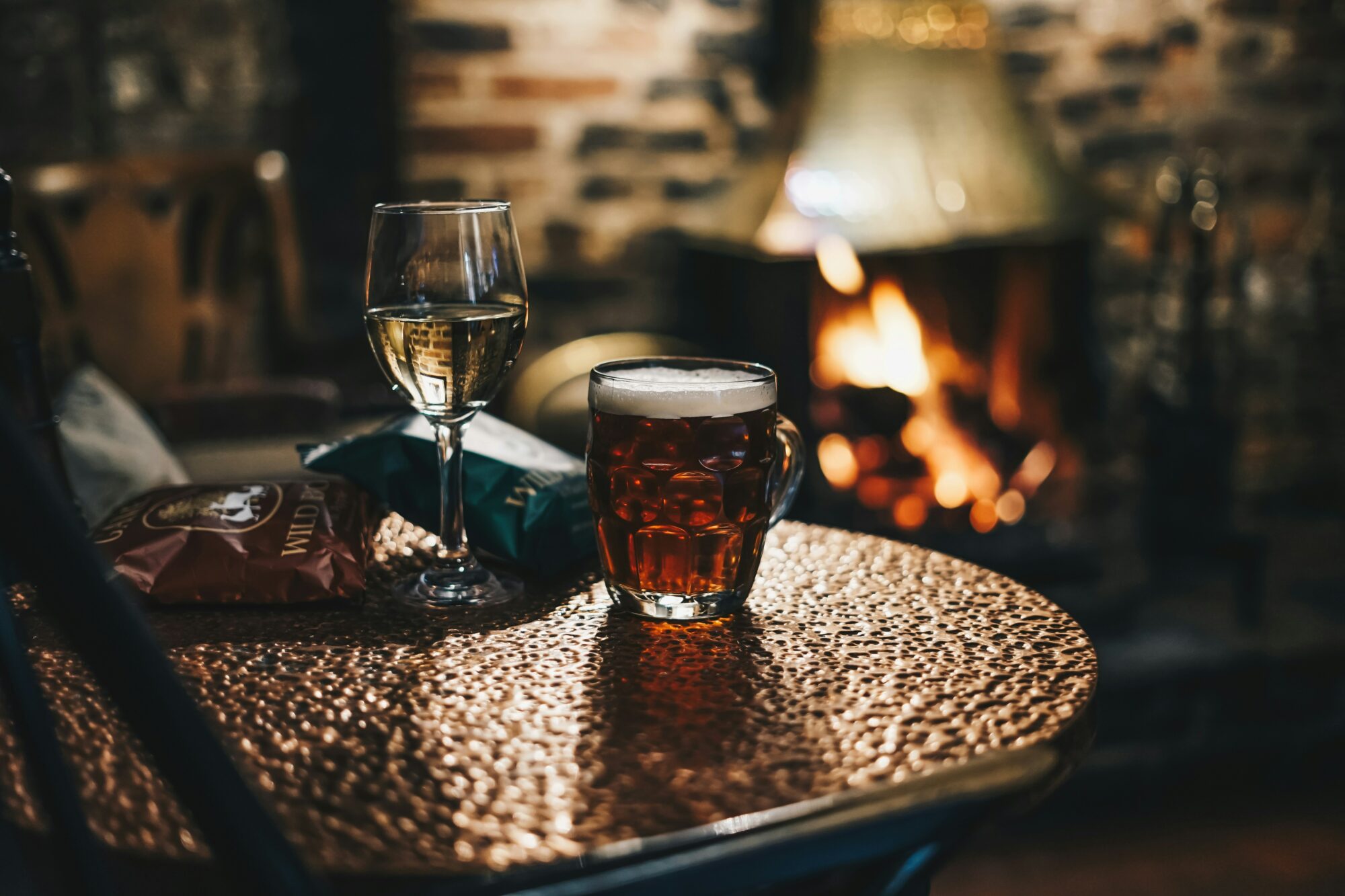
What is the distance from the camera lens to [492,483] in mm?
709

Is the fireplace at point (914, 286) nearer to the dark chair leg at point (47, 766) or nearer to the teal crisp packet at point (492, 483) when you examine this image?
the teal crisp packet at point (492, 483)

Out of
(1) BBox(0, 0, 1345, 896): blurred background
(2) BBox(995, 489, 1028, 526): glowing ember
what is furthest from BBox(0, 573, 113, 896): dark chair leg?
(2) BBox(995, 489, 1028, 526): glowing ember

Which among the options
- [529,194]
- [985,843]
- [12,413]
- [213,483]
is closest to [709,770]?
[12,413]

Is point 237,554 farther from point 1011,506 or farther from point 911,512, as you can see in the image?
point 1011,506

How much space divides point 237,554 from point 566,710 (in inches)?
9.0

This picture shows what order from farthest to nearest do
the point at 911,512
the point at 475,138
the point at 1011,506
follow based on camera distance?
1. the point at 1011,506
2. the point at 911,512
3. the point at 475,138

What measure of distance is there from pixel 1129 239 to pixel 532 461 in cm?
201

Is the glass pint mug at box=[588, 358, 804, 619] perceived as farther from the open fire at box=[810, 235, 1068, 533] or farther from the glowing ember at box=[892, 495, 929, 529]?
the glowing ember at box=[892, 495, 929, 529]

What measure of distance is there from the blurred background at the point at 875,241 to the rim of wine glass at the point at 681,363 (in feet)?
3.90

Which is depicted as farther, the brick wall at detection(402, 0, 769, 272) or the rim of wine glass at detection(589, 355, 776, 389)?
the brick wall at detection(402, 0, 769, 272)

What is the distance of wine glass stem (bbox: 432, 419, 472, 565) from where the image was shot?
679 mm

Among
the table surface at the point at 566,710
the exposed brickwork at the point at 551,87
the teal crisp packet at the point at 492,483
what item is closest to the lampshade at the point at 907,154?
the exposed brickwork at the point at 551,87

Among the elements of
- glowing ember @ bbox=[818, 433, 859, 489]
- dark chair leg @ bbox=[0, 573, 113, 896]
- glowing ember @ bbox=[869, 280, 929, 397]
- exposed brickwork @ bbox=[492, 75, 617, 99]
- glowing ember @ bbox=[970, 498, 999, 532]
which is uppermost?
exposed brickwork @ bbox=[492, 75, 617, 99]

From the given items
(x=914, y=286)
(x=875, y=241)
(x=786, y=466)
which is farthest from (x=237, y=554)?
(x=914, y=286)
